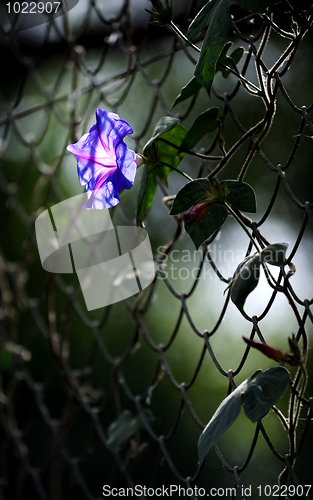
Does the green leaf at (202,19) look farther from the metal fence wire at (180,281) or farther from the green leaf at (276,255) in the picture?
the green leaf at (276,255)

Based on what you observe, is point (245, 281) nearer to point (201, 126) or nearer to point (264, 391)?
point (264, 391)

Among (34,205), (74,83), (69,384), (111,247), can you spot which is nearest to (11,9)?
(74,83)

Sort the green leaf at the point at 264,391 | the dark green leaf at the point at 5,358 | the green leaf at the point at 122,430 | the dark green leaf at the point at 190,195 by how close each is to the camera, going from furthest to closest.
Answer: the dark green leaf at the point at 5,358
the green leaf at the point at 122,430
the dark green leaf at the point at 190,195
the green leaf at the point at 264,391

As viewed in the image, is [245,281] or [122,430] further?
[122,430]

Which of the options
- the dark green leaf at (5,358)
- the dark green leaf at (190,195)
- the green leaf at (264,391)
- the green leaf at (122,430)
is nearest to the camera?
the green leaf at (264,391)

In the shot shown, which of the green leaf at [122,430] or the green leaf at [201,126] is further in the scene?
the green leaf at [122,430]

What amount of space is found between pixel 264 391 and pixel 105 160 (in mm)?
316

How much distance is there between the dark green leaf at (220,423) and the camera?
0.55 m

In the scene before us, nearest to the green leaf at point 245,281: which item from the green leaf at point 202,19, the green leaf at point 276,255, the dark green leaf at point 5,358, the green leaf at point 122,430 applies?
the green leaf at point 276,255

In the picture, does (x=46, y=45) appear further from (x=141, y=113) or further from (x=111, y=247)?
(x=111, y=247)

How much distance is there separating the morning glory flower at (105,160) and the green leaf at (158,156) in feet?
0.08

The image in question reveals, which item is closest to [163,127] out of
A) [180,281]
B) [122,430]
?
[122,430]

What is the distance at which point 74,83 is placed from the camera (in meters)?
1.27

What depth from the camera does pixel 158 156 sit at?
708 millimetres
